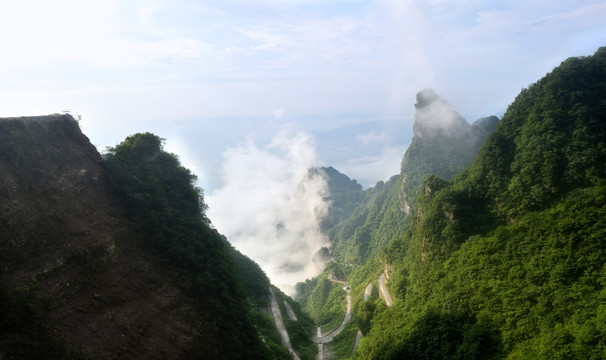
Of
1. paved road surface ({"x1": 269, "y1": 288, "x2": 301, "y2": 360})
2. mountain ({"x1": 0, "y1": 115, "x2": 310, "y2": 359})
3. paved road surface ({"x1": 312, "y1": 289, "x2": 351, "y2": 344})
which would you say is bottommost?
paved road surface ({"x1": 312, "y1": 289, "x2": 351, "y2": 344})

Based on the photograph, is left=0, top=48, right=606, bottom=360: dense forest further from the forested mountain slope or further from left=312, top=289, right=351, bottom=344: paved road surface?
left=312, top=289, right=351, bottom=344: paved road surface

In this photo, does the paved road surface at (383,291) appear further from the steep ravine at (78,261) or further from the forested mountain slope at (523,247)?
the steep ravine at (78,261)

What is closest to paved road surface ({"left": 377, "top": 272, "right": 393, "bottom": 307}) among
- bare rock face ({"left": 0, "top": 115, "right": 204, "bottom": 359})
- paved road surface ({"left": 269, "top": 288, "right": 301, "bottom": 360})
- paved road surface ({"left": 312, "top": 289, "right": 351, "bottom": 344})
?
paved road surface ({"left": 312, "top": 289, "right": 351, "bottom": 344})

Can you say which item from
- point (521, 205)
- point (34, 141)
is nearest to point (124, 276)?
point (34, 141)

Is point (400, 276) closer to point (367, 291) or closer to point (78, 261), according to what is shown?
point (367, 291)

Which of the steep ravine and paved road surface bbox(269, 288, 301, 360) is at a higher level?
the steep ravine

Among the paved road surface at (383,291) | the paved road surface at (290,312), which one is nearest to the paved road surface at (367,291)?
the paved road surface at (383,291)

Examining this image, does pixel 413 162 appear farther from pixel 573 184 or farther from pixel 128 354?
pixel 128 354
